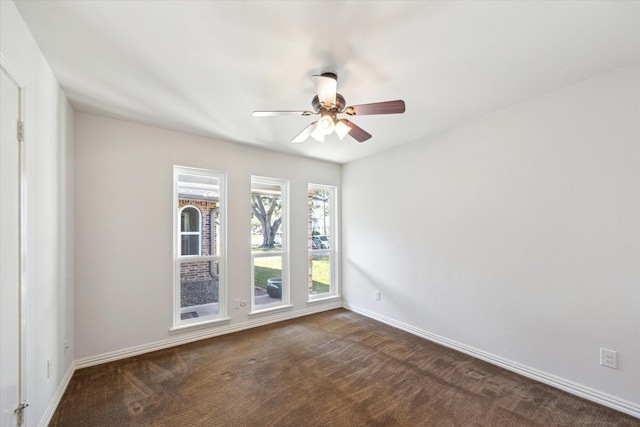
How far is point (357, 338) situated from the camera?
3445mm

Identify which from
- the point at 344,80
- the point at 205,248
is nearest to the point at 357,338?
the point at 205,248

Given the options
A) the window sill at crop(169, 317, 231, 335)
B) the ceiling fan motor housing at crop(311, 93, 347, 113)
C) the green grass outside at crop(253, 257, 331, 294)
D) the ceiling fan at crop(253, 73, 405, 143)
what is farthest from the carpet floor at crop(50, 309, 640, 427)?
the ceiling fan motor housing at crop(311, 93, 347, 113)

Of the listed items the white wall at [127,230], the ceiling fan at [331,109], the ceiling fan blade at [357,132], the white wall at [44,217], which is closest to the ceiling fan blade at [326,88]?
the ceiling fan at [331,109]

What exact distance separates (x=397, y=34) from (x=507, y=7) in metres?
0.58

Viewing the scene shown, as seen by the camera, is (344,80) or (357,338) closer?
(344,80)

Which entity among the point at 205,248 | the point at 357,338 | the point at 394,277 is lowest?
the point at 357,338

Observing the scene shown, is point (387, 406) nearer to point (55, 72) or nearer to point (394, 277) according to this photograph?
point (394, 277)

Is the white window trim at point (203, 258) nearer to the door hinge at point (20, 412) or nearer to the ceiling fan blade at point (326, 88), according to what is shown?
the door hinge at point (20, 412)

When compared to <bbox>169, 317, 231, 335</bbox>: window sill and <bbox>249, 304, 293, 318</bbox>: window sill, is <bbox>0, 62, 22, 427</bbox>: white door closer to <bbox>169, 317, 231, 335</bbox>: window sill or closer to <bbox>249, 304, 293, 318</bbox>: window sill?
<bbox>169, 317, 231, 335</bbox>: window sill

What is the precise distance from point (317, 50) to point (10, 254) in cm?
207

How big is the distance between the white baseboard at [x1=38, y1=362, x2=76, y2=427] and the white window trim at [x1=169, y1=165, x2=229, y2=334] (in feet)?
2.88

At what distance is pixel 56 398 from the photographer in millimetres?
2160

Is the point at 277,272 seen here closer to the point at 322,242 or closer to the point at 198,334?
the point at 322,242

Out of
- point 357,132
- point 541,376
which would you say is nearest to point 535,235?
point 541,376
